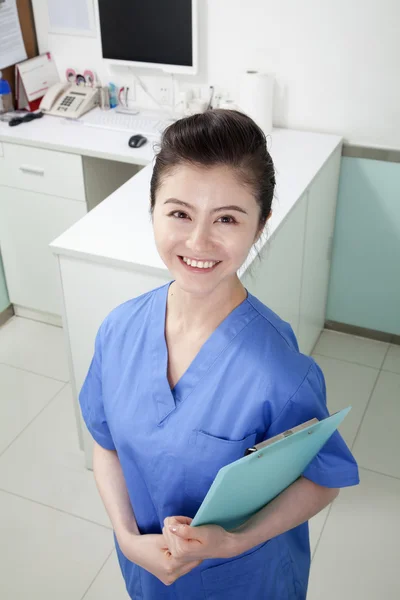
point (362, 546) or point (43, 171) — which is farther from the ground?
point (43, 171)

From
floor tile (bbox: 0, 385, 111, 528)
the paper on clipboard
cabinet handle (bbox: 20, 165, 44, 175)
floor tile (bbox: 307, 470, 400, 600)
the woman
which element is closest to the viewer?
the woman

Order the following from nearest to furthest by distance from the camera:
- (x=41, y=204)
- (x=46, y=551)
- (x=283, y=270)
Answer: (x=46, y=551)
(x=283, y=270)
(x=41, y=204)

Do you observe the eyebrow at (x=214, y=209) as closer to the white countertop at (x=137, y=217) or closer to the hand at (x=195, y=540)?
the hand at (x=195, y=540)

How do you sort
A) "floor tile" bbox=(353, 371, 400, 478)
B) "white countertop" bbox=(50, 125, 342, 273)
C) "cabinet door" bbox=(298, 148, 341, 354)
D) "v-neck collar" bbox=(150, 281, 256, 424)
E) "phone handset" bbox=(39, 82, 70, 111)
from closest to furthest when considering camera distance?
1. "v-neck collar" bbox=(150, 281, 256, 424)
2. "white countertop" bbox=(50, 125, 342, 273)
3. "floor tile" bbox=(353, 371, 400, 478)
4. "cabinet door" bbox=(298, 148, 341, 354)
5. "phone handset" bbox=(39, 82, 70, 111)

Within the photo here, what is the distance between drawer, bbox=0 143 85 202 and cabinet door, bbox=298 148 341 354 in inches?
37.1

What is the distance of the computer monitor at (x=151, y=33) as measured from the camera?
8.66 feet

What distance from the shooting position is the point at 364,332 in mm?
3031

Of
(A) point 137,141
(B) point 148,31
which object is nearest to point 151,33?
(B) point 148,31

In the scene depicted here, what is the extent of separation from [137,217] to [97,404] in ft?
2.94

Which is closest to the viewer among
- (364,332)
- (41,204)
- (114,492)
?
(114,492)

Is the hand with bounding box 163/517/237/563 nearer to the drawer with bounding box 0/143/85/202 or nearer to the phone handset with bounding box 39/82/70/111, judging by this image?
the drawer with bounding box 0/143/85/202

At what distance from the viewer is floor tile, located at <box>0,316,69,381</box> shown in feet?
9.34

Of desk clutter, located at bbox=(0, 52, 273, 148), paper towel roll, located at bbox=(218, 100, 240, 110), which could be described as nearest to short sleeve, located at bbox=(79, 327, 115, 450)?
paper towel roll, located at bbox=(218, 100, 240, 110)

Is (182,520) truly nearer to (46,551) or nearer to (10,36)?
(46,551)
